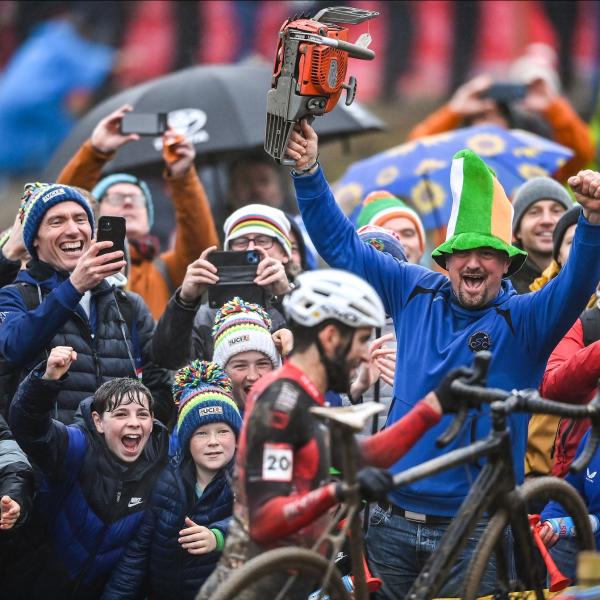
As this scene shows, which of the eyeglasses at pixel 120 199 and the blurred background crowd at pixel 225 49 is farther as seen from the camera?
the blurred background crowd at pixel 225 49

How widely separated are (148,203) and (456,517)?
425 cm

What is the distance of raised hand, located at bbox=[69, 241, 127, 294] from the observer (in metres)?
6.79

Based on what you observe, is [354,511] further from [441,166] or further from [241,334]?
[441,166]

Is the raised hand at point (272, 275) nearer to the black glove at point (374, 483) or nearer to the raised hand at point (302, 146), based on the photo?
the raised hand at point (302, 146)

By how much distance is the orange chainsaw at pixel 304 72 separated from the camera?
6.29 meters

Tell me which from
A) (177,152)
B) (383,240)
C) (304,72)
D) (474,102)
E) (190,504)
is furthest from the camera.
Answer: (474,102)

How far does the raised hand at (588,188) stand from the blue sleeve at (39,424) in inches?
95.6

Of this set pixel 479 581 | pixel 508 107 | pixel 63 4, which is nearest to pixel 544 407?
pixel 479 581

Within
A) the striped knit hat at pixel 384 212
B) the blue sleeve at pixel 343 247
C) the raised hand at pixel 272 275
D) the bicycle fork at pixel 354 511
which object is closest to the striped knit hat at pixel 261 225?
the raised hand at pixel 272 275

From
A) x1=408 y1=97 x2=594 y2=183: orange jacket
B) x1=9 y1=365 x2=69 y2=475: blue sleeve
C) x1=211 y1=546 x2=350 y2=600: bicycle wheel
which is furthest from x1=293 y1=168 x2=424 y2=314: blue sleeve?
x1=408 y1=97 x2=594 y2=183: orange jacket

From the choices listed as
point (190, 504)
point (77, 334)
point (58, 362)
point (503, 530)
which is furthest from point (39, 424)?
point (503, 530)

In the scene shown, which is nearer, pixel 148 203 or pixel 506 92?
pixel 148 203

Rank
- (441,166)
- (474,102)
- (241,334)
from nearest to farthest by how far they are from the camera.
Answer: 1. (241,334)
2. (441,166)
3. (474,102)

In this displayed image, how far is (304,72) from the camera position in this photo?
629cm
